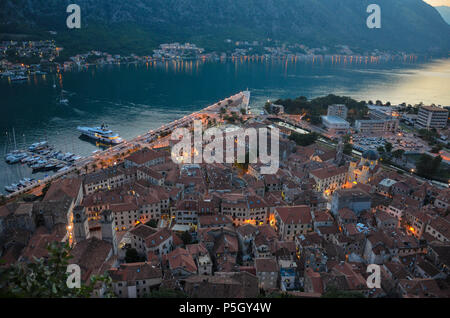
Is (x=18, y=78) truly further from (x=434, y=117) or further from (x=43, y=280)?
(x=43, y=280)

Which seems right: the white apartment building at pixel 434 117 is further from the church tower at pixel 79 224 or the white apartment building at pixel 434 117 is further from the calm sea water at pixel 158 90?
the church tower at pixel 79 224

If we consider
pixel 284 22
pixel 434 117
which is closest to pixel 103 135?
pixel 434 117

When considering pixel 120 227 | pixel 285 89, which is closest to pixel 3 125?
pixel 120 227

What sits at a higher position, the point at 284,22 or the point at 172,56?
the point at 284,22

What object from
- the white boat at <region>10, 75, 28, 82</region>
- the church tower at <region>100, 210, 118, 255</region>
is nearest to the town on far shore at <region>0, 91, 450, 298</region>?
the church tower at <region>100, 210, 118, 255</region>

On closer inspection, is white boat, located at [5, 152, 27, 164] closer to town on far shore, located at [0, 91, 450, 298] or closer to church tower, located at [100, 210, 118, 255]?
town on far shore, located at [0, 91, 450, 298]
